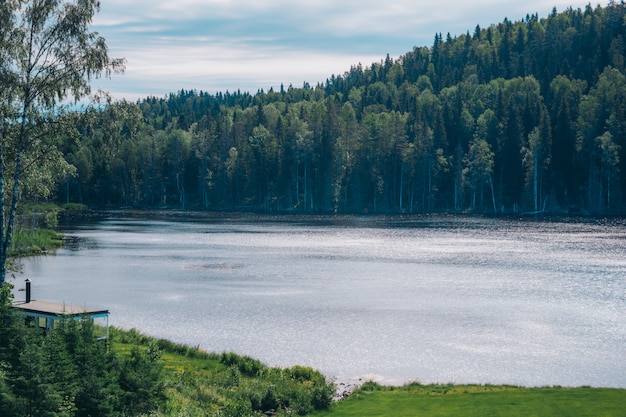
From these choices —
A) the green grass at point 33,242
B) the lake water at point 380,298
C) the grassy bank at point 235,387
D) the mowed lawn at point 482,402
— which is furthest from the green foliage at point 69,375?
the green grass at point 33,242

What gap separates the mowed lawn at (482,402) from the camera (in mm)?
26984

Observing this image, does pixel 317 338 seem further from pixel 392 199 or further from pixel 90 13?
pixel 392 199

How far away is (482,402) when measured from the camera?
28812 mm

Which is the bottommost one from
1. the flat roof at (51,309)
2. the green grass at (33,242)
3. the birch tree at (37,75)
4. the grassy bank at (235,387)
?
the grassy bank at (235,387)

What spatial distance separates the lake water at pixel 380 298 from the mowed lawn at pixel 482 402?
3665 mm

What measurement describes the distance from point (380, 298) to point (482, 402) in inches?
1199

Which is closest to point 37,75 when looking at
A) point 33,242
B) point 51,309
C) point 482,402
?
point 51,309

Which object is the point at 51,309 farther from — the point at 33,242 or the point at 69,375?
the point at 33,242

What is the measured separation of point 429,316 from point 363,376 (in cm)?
1669

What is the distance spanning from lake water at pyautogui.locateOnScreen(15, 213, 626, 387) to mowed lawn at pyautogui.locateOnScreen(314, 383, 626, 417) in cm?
367

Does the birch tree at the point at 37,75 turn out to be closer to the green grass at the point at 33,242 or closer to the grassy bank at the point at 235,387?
the grassy bank at the point at 235,387

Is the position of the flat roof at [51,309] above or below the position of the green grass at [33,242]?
above

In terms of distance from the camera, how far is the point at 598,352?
1615 inches

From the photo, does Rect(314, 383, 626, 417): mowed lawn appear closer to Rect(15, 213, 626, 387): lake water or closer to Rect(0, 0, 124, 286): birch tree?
Rect(15, 213, 626, 387): lake water
